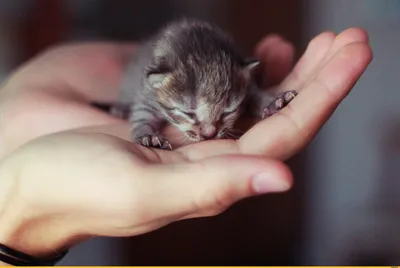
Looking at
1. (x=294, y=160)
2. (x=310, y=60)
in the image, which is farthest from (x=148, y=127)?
(x=294, y=160)

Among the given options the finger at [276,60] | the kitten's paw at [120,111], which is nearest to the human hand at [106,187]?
the kitten's paw at [120,111]

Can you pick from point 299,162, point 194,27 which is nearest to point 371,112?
point 299,162

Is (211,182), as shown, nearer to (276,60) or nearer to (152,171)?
(152,171)

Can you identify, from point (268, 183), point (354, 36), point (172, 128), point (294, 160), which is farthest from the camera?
point (294, 160)

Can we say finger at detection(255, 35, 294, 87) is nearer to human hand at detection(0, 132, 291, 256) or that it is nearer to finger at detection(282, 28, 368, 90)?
finger at detection(282, 28, 368, 90)

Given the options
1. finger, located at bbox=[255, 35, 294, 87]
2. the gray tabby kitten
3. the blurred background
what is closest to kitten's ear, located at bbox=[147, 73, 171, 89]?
the gray tabby kitten

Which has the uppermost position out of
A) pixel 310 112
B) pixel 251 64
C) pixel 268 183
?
pixel 251 64
